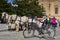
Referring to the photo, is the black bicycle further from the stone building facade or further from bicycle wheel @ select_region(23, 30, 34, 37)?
the stone building facade

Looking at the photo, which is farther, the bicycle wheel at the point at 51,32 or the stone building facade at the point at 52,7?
the stone building facade at the point at 52,7

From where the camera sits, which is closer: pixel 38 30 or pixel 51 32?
pixel 38 30

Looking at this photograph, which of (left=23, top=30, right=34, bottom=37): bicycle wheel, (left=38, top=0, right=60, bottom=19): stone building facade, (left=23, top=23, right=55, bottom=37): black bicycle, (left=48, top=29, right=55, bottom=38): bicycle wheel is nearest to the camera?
(left=23, top=23, right=55, bottom=37): black bicycle

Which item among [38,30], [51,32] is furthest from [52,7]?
[38,30]

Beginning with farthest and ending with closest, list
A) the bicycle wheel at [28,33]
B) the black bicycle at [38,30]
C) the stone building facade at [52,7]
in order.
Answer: the stone building facade at [52,7] → the bicycle wheel at [28,33] → the black bicycle at [38,30]

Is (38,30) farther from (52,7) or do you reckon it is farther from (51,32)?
(52,7)

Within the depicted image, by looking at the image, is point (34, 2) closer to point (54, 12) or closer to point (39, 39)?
point (54, 12)

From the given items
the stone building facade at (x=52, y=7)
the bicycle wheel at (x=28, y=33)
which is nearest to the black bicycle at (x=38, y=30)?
the bicycle wheel at (x=28, y=33)

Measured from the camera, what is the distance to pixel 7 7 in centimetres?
4550

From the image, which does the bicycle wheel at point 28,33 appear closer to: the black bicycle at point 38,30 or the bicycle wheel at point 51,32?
the black bicycle at point 38,30

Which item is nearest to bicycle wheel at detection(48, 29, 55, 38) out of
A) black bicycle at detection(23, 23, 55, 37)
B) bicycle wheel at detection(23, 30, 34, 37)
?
black bicycle at detection(23, 23, 55, 37)

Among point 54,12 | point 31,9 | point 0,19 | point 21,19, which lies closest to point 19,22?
point 21,19

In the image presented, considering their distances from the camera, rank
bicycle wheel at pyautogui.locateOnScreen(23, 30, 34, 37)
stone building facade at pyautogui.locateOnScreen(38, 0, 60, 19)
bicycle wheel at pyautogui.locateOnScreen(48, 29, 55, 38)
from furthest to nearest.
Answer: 1. stone building facade at pyautogui.locateOnScreen(38, 0, 60, 19)
2. bicycle wheel at pyautogui.locateOnScreen(23, 30, 34, 37)
3. bicycle wheel at pyautogui.locateOnScreen(48, 29, 55, 38)

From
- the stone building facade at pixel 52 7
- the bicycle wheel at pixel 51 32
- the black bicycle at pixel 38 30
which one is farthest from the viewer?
the stone building facade at pixel 52 7
